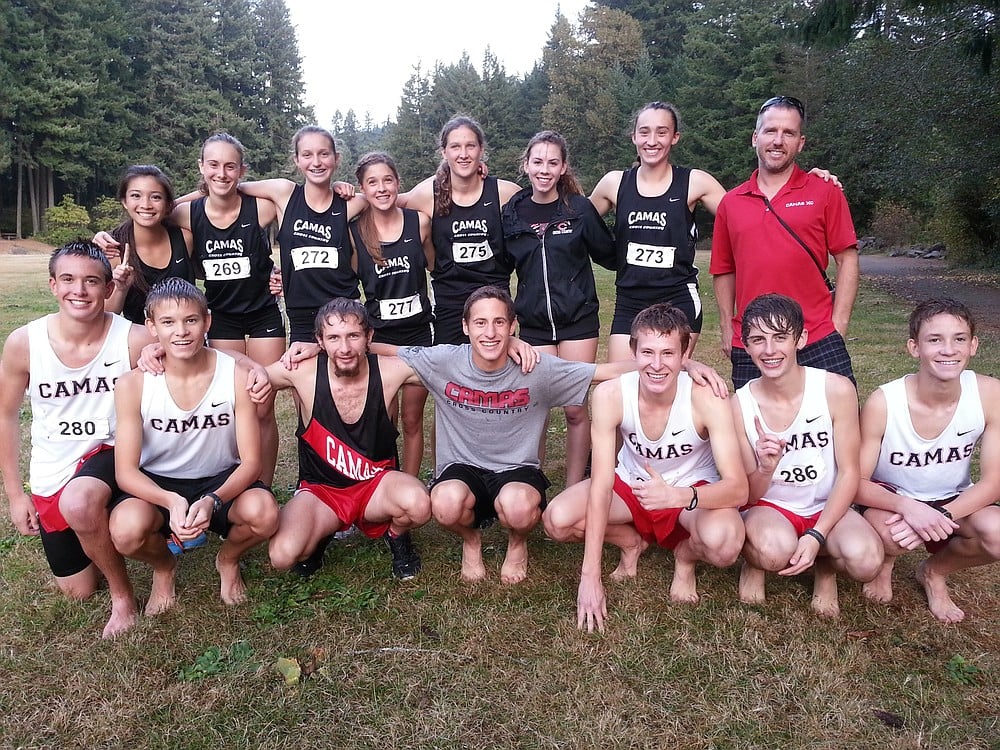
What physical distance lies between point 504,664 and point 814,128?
33210mm

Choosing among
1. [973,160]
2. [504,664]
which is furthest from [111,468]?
[973,160]

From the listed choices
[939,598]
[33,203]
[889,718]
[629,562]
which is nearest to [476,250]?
[629,562]

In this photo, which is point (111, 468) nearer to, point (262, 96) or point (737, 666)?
point (737, 666)

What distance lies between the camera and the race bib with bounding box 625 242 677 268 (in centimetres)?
413

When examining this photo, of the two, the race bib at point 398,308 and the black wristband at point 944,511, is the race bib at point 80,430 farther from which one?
the black wristband at point 944,511

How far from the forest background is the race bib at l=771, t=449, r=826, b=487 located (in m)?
12.2

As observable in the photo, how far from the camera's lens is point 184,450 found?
3.31 metres

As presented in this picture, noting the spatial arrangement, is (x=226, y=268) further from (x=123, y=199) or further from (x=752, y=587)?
(x=752, y=587)

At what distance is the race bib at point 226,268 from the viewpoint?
4.29 meters

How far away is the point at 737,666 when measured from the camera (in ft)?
9.05

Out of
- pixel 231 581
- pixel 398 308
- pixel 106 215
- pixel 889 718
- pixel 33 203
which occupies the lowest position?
pixel 889 718

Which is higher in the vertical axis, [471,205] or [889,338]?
[471,205]

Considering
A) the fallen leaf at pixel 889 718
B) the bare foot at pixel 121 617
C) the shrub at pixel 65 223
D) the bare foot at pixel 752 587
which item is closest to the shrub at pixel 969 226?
the bare foot at pixel 752 587

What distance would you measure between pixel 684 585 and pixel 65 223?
135 feet
